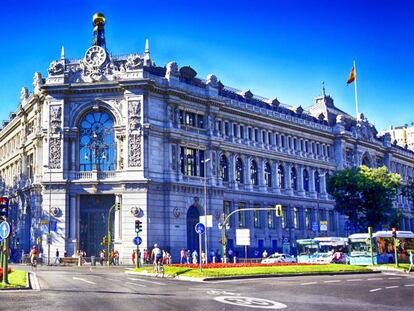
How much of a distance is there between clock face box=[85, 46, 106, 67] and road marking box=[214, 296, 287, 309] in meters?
45.9

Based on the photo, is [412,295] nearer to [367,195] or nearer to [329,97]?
[367,195]

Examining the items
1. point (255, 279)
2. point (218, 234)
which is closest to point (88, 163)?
point (218, 234)

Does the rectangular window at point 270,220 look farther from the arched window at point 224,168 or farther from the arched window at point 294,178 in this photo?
the arched window at point 224,168

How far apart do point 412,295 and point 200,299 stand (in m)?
9.84

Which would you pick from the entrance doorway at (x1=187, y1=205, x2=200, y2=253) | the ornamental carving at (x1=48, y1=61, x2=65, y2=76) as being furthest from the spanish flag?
the ornamental carving at (x1=48, y1=61, x2=65, y2=76)

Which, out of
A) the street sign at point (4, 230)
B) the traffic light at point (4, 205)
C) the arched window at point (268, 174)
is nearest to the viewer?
the street sign at point (4, 230)

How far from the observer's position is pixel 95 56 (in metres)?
65.5

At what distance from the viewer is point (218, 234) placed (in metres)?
69.0

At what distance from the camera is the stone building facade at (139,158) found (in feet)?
205

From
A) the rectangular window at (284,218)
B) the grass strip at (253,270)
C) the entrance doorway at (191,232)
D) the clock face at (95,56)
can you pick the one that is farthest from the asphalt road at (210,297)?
the rectangular window at (284,218)

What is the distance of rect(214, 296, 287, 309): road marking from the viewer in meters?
21.0

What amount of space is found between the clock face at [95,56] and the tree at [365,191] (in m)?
34.2

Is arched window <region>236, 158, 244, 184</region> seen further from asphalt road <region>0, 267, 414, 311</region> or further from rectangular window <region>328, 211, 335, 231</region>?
asphalt road <region>0, 267, 414, 311</region>

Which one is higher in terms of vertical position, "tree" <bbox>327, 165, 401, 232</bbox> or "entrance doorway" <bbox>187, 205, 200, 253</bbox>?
"tree" <bbox>327, 165, 401, 232</bbox>
